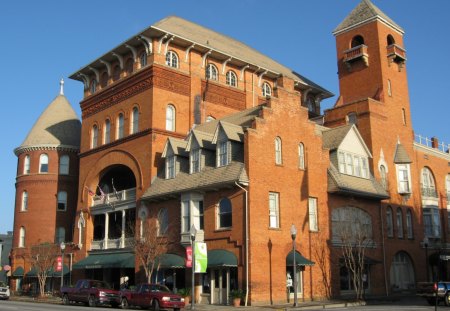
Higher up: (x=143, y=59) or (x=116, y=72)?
(x=116, y=72)

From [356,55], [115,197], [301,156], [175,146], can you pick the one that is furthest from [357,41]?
[115,197]

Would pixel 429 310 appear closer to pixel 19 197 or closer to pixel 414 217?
pixel 414 217

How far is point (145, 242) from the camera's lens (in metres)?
35.3

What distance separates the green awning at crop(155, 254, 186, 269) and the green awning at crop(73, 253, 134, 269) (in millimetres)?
3882

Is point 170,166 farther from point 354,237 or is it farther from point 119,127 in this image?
point 354,237

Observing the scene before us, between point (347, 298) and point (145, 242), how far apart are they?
46.4 ft

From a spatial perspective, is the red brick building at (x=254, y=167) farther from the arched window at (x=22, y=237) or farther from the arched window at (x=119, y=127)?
the arched window at (x=22, y=237)

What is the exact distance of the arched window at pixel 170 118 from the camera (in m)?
42.0

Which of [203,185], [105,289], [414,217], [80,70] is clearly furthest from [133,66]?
[414,217]

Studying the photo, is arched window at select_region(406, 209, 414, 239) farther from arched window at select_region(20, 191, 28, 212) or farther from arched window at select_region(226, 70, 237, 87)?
arched window at select_region(20, 191, 28, 212)

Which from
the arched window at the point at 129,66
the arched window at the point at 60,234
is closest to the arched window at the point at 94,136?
the arched window at the point at 129,66

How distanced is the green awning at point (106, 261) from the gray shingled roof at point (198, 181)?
4.90m

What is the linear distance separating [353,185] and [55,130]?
33425 millimetres

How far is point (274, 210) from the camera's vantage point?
33562mm
